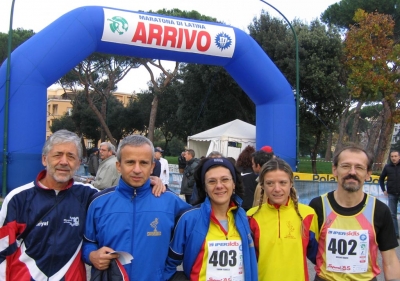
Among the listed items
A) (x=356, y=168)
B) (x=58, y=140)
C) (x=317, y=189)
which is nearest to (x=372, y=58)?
(x=317, y=189)

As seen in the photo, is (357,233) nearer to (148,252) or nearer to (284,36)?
(148,252)

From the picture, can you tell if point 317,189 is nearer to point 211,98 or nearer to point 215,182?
point 215,182

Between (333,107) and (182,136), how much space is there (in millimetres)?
13836

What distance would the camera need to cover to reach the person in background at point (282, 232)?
8.09 feet

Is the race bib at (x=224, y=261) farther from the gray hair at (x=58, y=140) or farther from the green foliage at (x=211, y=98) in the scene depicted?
the green foliage at (x=211, y=98)

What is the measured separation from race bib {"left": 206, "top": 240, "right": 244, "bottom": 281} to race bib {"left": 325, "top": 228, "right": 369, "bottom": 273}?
20.7 inches

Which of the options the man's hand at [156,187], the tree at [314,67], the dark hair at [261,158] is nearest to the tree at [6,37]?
the tree at [314,67]

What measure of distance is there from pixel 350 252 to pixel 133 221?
123 cm

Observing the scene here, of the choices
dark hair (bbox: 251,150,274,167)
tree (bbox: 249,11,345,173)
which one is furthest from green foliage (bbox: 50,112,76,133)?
dark hair (bbox: 251,150,274,167)

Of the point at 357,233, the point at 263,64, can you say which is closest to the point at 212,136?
the point at 263,64

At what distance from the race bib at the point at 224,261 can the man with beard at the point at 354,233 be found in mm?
504

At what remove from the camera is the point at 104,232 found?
90.5 inches

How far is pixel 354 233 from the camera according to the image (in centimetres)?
244

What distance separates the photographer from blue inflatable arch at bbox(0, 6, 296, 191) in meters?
9.20
